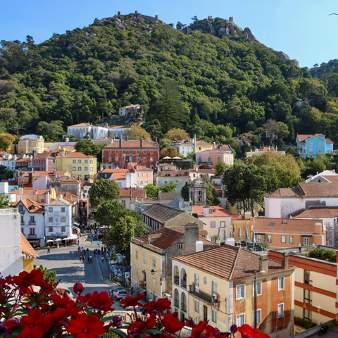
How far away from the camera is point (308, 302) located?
84.0 ft

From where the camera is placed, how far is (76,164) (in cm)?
8300

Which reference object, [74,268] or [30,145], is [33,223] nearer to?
[74,268]

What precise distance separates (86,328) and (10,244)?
726 inches

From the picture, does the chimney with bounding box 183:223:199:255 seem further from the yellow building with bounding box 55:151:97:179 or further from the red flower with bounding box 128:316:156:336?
the yellow building with bounding box 55:151:97:179

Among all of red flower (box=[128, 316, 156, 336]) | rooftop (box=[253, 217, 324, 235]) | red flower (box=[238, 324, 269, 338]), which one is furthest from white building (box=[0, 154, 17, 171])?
red flower (box=[238, 324, 269, 338])

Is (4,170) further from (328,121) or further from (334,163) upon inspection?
(328,121)

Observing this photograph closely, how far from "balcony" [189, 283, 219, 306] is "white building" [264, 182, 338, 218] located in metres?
24.3

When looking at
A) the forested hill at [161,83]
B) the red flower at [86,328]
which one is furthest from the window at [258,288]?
the forested hill at [161,83]

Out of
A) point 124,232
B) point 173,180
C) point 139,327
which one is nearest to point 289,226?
point 124,232

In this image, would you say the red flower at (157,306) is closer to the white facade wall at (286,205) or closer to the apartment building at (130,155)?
the white facade wall at (286,205)

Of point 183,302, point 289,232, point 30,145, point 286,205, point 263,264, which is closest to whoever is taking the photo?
point 263,264

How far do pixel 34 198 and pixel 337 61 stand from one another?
496 feet

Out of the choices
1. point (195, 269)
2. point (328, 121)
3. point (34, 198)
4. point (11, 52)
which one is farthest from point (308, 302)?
point (11, 52)

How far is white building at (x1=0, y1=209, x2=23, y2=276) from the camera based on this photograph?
830 inches
